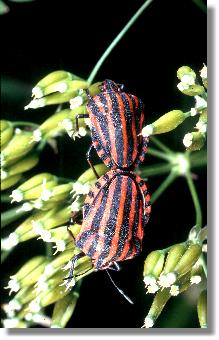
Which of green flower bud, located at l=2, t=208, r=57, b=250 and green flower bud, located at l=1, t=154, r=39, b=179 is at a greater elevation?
green flower bud, located at l=1, t=154, r=39, b=179

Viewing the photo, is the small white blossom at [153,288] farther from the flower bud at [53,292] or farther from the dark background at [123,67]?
the flower bud at [53,292]

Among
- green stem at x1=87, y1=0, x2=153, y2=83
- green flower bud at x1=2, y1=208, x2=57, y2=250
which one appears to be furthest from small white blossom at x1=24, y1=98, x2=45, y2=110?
green flower bud at x1=2, y1=208, x2=57, y2=250

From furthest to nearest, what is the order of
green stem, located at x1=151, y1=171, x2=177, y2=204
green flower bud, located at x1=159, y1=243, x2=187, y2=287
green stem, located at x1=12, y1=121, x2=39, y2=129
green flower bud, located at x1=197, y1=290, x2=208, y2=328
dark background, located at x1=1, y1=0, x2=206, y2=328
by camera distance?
green stem, located at x1=12, y1=121, x2=39, y2=129, green stem, located at x1=151, y1=171, x2=177, y2=204, dark background, located at x1=1, y1=0, x2=206, y2=328, green flower bud, located at x1=197, y1=290, x2=208, y2=328, green flower bud, located at x1=159, y1=243, x2=187, y2=287

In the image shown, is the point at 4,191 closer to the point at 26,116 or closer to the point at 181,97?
the point at 26,116

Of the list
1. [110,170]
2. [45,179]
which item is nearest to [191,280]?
[110,170]

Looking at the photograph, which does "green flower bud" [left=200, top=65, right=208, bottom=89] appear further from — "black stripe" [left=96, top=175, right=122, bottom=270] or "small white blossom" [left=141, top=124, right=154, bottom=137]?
"black stripe" [left=96, top=175, right=122, bottom=270]

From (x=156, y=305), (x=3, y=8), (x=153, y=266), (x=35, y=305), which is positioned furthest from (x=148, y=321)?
(x=3, y=8)
